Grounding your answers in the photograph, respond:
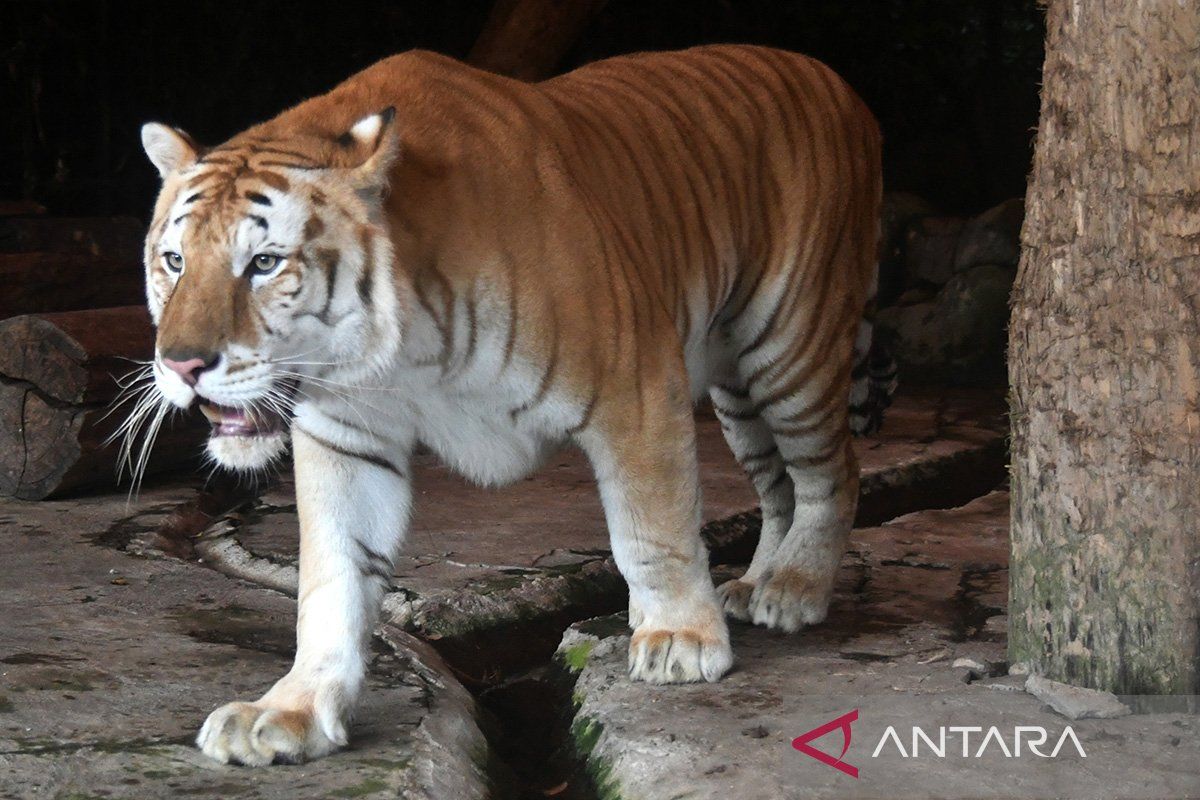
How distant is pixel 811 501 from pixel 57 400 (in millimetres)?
2120

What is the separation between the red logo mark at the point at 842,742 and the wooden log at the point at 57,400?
236 centimetres

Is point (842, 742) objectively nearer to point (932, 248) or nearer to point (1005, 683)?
point (1005, 683)

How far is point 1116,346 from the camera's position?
2.33 m

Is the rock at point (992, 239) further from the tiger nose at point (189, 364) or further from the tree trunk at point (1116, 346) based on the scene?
the tiger nose at point (189, 364)

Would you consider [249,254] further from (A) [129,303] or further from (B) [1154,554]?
(A) [129,303]

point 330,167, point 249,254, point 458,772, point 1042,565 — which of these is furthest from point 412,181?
point 1042,565

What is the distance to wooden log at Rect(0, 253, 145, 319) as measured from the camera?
16.1ft

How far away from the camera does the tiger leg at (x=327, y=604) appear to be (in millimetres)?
2277

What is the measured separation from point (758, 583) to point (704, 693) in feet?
1.86

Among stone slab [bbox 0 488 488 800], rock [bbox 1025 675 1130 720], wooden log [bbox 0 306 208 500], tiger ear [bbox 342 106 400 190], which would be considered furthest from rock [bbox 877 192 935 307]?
tiger ear [bbox 342 106 400 190]

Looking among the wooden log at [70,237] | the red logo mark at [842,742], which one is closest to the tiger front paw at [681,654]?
the red logo mark at [842,742]

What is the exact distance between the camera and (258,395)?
2156mm

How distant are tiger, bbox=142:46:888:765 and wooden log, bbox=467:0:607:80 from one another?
2.25 meters

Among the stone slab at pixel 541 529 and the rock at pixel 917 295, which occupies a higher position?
the rock at pixel 917 295
